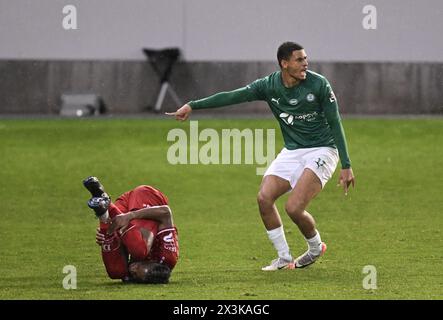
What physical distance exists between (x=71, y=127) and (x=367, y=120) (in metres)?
6.88

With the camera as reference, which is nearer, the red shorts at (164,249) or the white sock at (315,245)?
the red shorts at (164,249)

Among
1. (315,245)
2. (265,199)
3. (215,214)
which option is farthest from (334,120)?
(215,214)

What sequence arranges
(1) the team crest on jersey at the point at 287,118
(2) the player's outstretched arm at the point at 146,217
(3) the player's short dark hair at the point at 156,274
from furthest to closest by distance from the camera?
(1) the team crest on jersey at the point at 287,118, (3) the player's short dark hair at the point at 156,274, (2) the player's outstretched arm at the point at 146,217

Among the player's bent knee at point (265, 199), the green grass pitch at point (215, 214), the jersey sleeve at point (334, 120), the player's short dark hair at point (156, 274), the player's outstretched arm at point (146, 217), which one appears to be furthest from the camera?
the player's bent knee at point (265, 199)

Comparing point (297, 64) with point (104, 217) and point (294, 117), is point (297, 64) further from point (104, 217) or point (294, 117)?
point (104, 217)

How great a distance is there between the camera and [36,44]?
107ft

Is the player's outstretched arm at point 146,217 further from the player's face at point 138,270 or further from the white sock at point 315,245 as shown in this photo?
the white sock at point 315,245

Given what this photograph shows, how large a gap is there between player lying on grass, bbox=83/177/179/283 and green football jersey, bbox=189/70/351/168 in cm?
161

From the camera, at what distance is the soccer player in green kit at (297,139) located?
13.9 metres

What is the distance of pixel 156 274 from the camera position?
12.8 m

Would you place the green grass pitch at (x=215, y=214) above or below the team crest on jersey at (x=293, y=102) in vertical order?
below

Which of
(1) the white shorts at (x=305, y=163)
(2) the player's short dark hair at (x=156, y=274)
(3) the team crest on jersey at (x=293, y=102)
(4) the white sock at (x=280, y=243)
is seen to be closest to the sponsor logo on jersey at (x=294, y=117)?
(3) the team crest on jersey at (x=293, y=102)

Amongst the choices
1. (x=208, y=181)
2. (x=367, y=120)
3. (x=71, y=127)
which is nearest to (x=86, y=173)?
(x=208, y=181)

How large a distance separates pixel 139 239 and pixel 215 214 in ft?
24.9
